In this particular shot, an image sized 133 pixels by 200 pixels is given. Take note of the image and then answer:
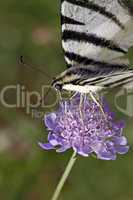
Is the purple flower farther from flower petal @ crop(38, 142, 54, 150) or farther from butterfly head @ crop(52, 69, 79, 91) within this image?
butterfly head @ crop(52, 69, 79, 91)

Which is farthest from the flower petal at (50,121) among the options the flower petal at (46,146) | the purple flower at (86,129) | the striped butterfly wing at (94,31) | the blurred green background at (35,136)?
the blurred green background at (35,136)

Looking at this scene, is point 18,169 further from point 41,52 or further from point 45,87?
point 41,52

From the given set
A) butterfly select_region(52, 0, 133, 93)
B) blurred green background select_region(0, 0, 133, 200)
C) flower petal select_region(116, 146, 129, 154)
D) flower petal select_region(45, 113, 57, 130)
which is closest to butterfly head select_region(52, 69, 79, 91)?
butterfly select_region(52, 0, 133, 93)

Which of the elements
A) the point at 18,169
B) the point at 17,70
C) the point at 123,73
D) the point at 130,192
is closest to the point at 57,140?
the point at 123,73

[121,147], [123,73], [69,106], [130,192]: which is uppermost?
[123,73]

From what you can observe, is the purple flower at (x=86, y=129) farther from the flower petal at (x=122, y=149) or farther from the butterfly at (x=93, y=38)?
the butterfly at (x=93, y=38)
